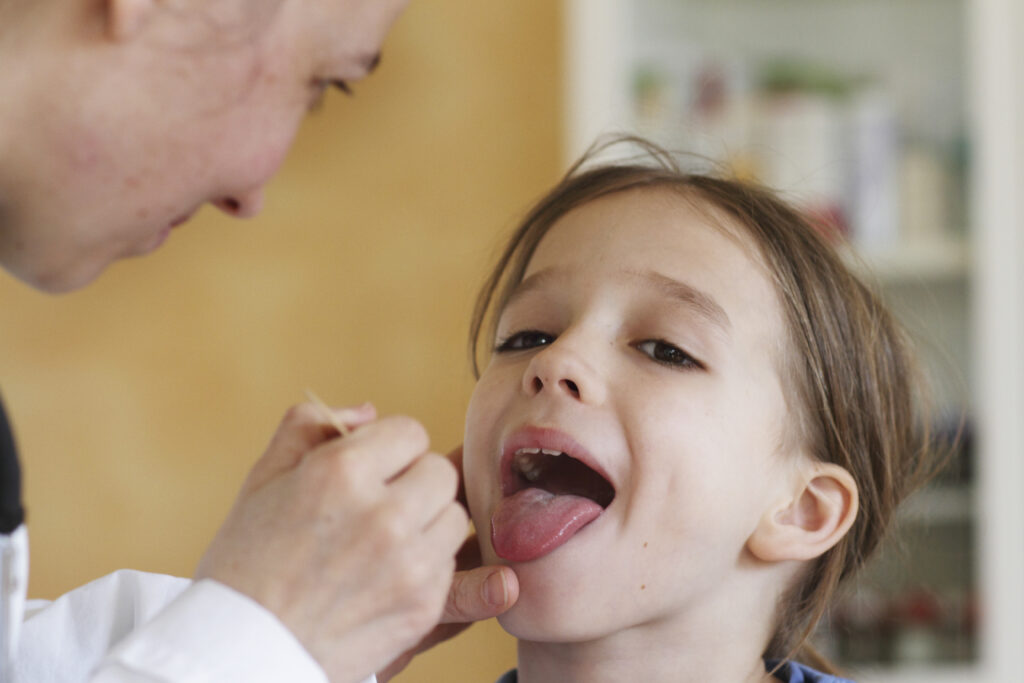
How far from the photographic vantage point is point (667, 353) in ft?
3.23

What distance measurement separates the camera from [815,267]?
1.12m

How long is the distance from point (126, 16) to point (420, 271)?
5.69 feet

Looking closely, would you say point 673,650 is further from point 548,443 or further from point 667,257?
point 667,257

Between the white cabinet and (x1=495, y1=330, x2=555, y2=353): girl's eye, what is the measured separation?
3.56 ft

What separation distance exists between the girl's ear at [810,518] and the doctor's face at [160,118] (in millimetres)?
554

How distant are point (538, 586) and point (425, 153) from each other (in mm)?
1696

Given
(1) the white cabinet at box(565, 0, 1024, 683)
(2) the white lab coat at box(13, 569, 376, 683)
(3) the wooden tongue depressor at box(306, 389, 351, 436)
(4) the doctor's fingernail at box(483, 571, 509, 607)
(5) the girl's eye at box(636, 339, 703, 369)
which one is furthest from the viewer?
(1) the white cabinet at box(565, 0, 1024, 683)

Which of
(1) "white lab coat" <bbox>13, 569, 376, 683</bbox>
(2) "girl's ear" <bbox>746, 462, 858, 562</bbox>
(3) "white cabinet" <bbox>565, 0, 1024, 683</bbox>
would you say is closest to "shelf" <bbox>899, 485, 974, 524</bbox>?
(3) "white cabinet" <bbox>565, 0, 1024, 683</bbox>

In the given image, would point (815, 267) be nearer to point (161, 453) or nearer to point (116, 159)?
point (116, 159)

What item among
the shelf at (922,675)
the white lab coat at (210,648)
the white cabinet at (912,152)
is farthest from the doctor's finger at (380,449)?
the shelf at (922,675)

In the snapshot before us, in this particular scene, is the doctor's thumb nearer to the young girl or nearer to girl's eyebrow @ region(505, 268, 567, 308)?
the young girl

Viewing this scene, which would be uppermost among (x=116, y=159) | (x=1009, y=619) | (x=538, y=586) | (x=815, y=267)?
(x=116, y=159)

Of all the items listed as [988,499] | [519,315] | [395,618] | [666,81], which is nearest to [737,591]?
[519,315]

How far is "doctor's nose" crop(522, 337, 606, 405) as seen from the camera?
914mm
